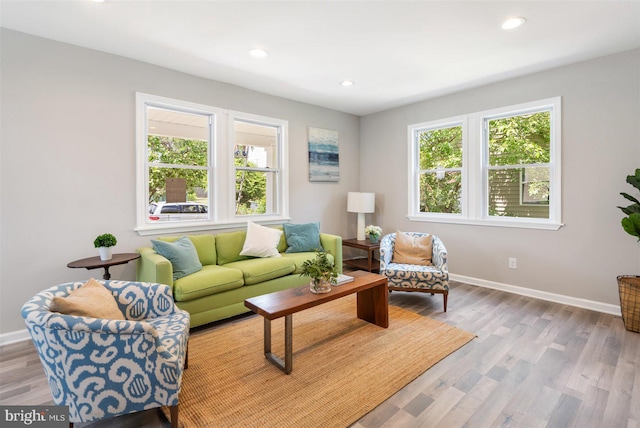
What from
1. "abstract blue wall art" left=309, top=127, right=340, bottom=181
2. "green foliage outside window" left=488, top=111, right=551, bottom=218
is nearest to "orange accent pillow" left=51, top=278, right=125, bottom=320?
"abstract blue wall art" left=309, top=127, right=340, bottom=181

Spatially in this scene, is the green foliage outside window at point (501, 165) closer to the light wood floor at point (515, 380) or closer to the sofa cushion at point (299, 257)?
the light wood floor at point (515, 380)

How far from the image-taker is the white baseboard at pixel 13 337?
2.65m

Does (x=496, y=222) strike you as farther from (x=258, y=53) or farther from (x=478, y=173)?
(x=258, y=53)

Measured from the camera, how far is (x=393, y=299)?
3.72 metres

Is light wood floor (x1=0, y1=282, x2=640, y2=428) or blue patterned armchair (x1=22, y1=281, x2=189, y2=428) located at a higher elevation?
blue patterned armchair (x1=22, y1=281, x2=189, y2=428)

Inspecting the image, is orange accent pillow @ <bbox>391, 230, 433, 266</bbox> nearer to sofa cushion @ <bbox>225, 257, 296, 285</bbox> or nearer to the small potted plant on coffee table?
sofa cushion @ <bbox>225, 257, 296, 285</bbox>

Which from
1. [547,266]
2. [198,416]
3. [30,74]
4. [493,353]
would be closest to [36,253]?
[30,74]

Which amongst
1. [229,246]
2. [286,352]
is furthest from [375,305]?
[229,246]

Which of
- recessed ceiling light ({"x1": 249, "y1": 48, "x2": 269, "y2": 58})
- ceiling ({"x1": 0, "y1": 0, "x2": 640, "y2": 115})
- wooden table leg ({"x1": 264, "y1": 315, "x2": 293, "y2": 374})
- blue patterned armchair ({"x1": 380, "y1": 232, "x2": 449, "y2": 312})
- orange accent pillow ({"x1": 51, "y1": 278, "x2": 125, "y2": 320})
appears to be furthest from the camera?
blue patterned armchair ({"x1": 380, "y1": 232, "x2": 449, "y2": 312})

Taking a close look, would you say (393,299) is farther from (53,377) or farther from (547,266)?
(53,377)

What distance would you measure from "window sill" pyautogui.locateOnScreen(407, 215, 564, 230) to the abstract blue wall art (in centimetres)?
144

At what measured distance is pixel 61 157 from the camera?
2854 millimetres

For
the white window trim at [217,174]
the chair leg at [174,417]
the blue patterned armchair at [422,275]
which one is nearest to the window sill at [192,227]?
the white window trim at [217,174]

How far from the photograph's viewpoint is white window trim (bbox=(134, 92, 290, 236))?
329 cm
